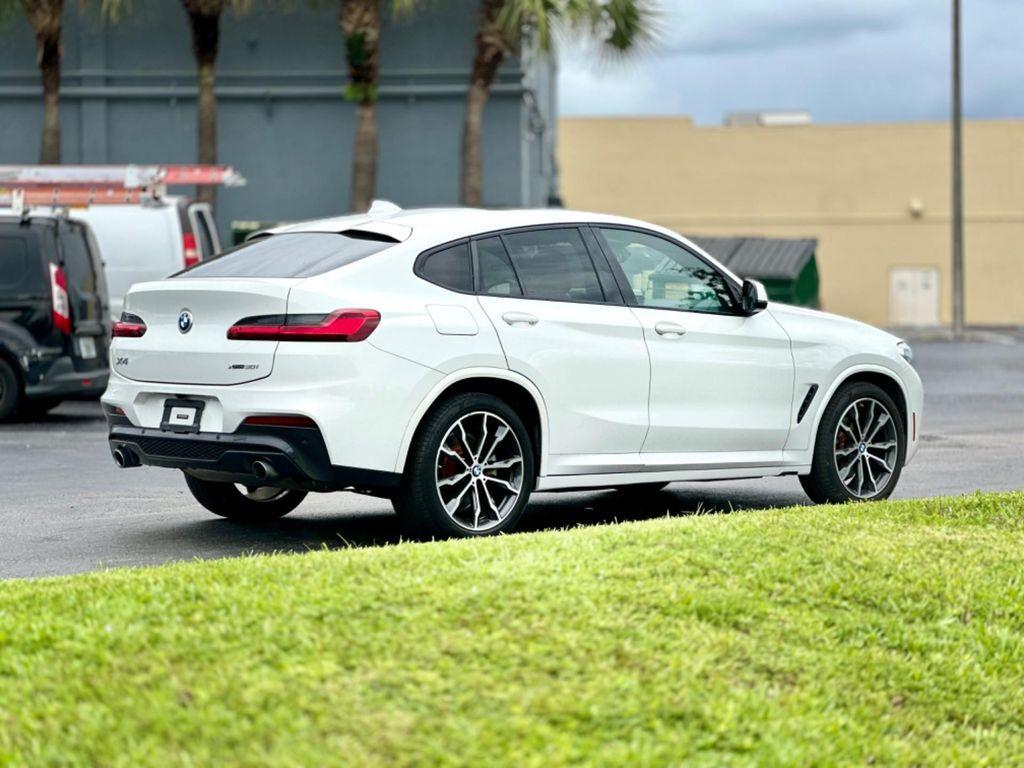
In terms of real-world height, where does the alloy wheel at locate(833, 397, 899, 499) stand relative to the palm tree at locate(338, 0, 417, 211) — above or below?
below

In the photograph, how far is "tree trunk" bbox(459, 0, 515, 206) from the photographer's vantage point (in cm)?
2845

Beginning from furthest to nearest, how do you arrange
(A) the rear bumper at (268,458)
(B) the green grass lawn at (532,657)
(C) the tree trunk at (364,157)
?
(C) the tree trunk at (364,157)
(A) the rear bumper at (268,458)
(B) the green grass lawn at (532,657)

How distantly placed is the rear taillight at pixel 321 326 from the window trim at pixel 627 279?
66.4 inches

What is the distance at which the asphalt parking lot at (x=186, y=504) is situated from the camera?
8.08m

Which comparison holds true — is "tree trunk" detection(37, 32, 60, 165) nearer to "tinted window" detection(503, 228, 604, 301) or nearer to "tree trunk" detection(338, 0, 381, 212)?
"tree trunk" detection(338, 0, 381, 212)

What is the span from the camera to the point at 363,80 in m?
28.9

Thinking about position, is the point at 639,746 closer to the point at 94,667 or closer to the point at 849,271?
the point at 94,667

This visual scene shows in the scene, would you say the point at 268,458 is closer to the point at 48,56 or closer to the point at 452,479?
the point at 452,479

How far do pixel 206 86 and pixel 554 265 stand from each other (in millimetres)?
21388

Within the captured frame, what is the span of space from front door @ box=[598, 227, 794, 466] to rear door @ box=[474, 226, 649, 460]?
0.17m

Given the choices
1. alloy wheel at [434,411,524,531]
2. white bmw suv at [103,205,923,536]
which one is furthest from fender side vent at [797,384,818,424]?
alloy wheel at [434,411,524,531]

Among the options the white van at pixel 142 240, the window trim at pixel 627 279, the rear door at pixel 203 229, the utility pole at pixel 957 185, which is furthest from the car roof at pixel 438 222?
the utility pole at pixel 957 185

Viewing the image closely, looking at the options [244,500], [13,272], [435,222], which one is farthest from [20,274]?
[435,222]

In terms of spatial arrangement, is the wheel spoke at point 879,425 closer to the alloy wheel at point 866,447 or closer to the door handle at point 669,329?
the alloy wheel at point 866,447
